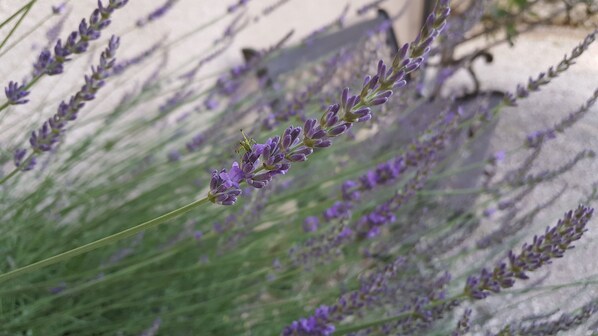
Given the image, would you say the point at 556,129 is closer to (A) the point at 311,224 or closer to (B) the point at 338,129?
(A) the point at 311,224

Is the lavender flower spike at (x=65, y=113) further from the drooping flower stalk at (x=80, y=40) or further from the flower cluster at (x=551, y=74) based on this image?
the flower cluster at (x=551, y=74)

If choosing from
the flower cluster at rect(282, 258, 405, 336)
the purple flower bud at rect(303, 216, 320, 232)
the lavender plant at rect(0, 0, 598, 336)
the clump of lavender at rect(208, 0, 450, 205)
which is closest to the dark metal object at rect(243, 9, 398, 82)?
the lavender plant at rect(0, 0, 598, 336)

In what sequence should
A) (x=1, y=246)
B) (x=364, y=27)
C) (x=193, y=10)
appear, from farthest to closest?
(x=364, y=27) < (x=193, y=10) < (x=1, y=246)

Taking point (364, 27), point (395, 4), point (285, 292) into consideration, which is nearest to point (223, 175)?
point (285, 292)

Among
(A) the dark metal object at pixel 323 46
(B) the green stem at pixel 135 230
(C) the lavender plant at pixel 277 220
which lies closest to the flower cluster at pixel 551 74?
(C) the lavender plant at pixel 277 220

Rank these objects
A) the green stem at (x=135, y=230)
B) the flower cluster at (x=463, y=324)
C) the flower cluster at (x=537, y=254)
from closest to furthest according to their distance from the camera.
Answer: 1. the green stem at (x=135, y=230)
2. the flower cluster at (x=537, y=254)
3. the flower cluster at (x=463, y=324)

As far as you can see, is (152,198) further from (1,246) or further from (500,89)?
(500,89)
